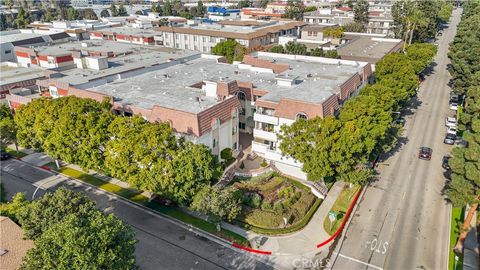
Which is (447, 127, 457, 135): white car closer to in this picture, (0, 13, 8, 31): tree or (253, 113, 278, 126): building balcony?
(253, 113, 278, 126): building balcony

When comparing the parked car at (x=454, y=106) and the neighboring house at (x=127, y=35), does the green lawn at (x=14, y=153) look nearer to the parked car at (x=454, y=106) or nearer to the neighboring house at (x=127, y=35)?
the neighboring house at (x=127, y=35)

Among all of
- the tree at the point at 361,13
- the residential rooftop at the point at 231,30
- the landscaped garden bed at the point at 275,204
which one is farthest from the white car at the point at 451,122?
the tree at the point at 361,13

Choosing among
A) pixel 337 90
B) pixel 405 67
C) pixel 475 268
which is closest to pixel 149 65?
pixel 337 90

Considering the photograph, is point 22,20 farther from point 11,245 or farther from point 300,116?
point 11,245

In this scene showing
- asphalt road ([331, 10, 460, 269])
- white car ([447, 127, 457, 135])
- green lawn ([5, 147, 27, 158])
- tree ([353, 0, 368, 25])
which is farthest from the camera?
tree ([353, 0, 368, 25])

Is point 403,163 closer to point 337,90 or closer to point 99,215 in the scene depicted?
point 337,90

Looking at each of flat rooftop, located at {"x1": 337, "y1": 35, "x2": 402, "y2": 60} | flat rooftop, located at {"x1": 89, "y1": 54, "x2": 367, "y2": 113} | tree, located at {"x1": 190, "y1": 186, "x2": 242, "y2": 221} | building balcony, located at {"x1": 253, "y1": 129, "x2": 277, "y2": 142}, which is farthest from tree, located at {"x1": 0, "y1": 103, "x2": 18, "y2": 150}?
flat rooftop, located at {"x1": 337, "y1": 35, "x2": 402, "y2": 60}
